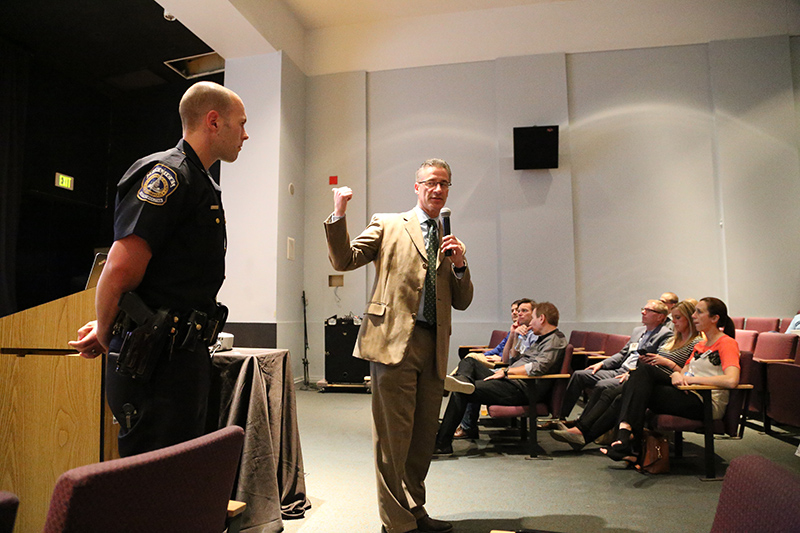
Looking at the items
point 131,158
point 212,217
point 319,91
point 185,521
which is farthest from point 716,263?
point 131,158

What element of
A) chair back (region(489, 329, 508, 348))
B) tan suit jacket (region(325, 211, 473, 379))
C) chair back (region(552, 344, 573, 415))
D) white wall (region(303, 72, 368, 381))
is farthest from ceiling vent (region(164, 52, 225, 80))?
chair back (region(552, 344, 573, 415))

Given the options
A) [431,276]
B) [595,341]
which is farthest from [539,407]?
[595,341]

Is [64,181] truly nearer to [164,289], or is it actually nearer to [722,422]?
[164,289]

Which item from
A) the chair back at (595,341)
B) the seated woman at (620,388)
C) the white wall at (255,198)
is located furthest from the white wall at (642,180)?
the white wall at (255,198)

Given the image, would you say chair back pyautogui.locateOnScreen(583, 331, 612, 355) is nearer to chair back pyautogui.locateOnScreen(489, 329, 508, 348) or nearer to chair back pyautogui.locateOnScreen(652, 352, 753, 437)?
chair back pyautogui.locateOnScreen(489, 329, 508, 348)

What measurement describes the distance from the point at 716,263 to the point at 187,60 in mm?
7204

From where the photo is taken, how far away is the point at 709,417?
2.95m

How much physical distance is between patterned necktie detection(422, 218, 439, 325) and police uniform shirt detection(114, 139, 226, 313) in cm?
99

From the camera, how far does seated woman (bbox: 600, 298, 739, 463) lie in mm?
3008

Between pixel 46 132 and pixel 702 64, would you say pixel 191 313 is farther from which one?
pixel 702 64

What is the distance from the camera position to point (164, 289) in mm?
1319

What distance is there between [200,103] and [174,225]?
0.39m

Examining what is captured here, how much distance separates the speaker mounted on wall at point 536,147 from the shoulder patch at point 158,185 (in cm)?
572

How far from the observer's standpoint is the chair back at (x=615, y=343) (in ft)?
14.8
